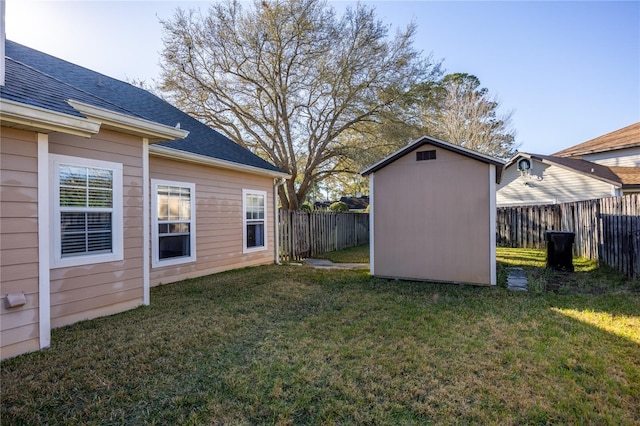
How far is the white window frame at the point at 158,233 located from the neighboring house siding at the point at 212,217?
7cm

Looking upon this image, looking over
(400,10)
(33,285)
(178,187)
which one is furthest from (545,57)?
(33,285)

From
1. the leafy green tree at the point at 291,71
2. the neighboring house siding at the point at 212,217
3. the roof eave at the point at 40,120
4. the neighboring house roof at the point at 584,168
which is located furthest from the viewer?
the leafy green tree at the point at 291,71

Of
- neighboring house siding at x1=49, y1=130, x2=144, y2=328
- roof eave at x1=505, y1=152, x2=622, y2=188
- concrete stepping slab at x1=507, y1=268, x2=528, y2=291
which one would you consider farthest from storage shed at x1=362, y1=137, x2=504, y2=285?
roof eave at x1=505, y1=152, x2=622, y2=188

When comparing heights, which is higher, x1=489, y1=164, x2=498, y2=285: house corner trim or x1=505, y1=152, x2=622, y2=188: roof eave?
x1=505, y1=152, x2=622, y2=188: roof eave

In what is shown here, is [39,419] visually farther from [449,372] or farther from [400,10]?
[400,10]

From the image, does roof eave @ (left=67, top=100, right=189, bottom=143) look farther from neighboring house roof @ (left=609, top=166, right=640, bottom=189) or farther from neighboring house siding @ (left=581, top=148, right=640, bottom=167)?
neighboring house siding @ (left=581, top=148, right=640, bottom=167)

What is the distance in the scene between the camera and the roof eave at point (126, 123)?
423 cm

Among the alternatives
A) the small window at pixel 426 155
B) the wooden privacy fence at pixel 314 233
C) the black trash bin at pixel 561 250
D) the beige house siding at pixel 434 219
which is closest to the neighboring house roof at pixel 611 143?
the black trash bin at pixel 561 250

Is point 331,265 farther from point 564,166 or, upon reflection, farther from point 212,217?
point 564,166

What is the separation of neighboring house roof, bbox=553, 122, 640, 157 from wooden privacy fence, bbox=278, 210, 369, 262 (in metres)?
12.9

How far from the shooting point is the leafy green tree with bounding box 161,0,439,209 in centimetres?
1400

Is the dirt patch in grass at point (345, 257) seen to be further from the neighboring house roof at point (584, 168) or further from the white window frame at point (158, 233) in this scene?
the neighboring house roof at point (584, 168)

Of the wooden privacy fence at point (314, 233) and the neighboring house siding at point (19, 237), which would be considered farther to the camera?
the wooden privacy fence at point (314, 233)

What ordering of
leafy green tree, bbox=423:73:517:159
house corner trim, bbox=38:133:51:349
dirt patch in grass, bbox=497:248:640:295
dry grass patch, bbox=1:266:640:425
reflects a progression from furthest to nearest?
1. leafy green tree, bbox=423:73:517:159
2. dirt patch in grass, bbox=497:248:640:295
3. house corner trim, bbox=38:133:51:349
4. dry grass patch, bbox=1:266:640:425
